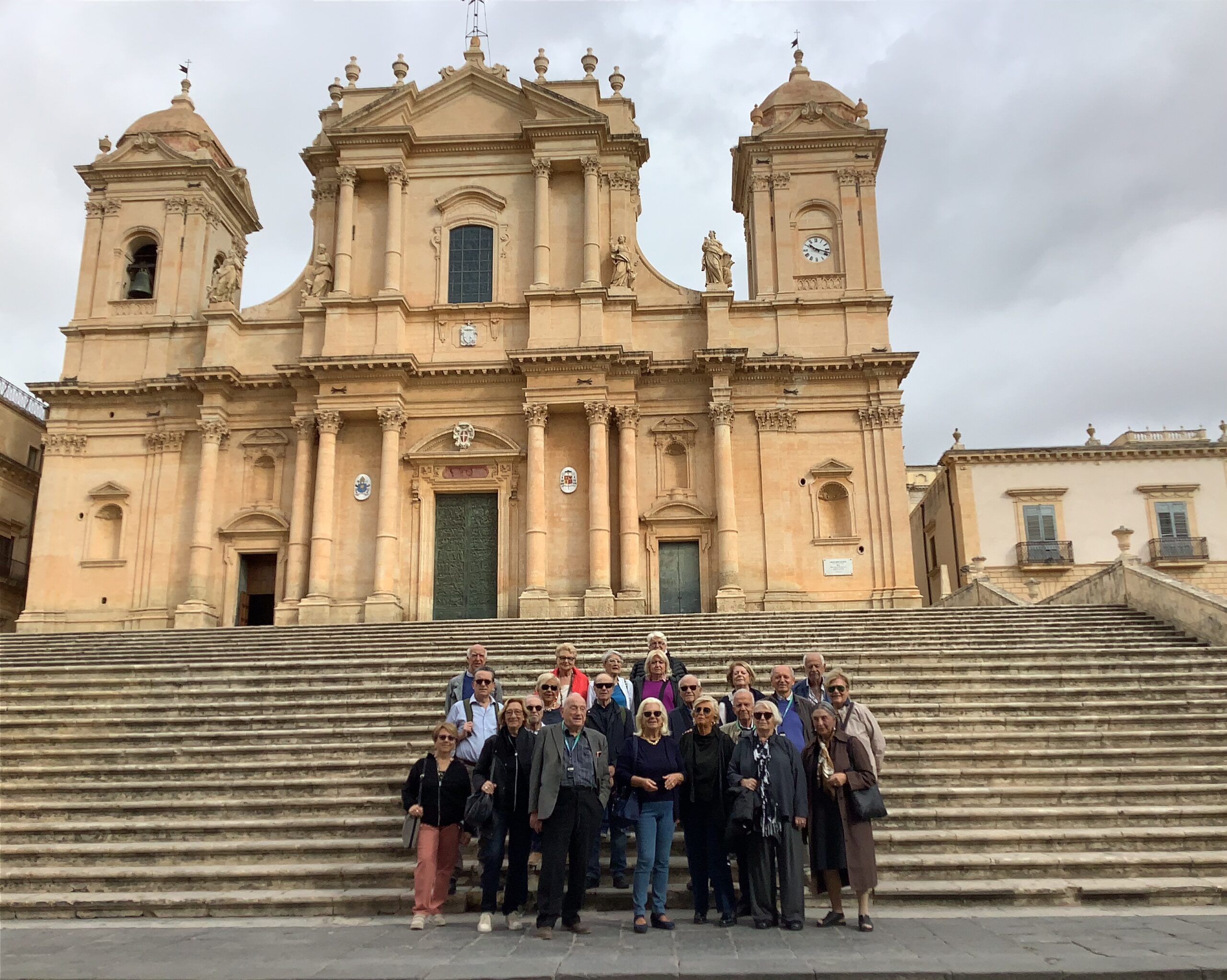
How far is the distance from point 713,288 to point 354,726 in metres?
16.5

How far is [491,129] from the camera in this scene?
27438 millimetres

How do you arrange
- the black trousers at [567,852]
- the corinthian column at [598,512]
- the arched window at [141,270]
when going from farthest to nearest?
A: the arched window at [141,270]
the corinthian column at [598,512]
the black trousers at [567,852]

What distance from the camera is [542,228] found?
85.6 feet

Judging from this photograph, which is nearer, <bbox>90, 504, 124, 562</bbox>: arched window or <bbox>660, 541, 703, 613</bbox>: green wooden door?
<bbox>660, 541, 703, 613</bbox>: green wooden door

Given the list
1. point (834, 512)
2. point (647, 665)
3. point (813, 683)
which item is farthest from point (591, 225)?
point (813, 683)

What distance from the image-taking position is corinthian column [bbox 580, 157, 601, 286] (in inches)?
1013

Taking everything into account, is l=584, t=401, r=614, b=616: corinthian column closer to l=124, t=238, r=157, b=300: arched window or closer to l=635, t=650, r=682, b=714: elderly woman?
l=124, t=238, r=157, b=300: arched window

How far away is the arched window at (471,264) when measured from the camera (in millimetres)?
26594

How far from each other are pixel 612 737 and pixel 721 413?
16.8 meters

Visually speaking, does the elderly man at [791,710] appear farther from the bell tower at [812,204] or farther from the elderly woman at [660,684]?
the bell tower at [812,204]

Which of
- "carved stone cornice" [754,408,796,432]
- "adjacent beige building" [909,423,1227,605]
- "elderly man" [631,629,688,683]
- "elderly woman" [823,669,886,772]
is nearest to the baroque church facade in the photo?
"carved stone cornice" [754,408,796,432]

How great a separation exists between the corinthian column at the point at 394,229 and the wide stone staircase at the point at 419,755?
38.5 feet

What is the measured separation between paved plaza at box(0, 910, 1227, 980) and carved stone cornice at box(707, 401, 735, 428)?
17.3 metres

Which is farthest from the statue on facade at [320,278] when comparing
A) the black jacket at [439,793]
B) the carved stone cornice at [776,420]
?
the black jacket at [439,793]
